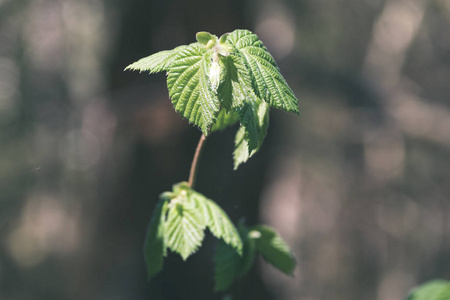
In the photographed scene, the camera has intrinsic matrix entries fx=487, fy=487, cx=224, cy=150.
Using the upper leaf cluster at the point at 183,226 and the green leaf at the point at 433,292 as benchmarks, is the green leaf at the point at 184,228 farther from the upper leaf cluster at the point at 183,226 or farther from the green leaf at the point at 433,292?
the green leaf at the point at 433,292

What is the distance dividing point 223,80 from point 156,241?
43 cm

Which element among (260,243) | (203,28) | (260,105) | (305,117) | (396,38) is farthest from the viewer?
(305,117)

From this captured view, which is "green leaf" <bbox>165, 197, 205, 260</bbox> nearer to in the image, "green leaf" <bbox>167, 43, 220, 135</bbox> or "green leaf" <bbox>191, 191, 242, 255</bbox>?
"green leaf" <bbox>191, 191, 242, 255</bbox>

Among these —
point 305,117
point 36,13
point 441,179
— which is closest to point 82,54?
point 36,13

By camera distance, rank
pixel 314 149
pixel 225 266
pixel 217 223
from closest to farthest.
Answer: pixel 217 223, pixel 225 266, pixel 314 149

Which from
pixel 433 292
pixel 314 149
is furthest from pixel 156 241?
pixel 314 149

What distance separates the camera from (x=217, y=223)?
1025 mm

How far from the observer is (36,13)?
20.1 feet

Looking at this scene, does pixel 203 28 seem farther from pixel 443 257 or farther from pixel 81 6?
pixel 443 257

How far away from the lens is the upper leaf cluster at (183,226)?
3.33ft

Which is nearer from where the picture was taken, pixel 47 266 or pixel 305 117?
pixel 47 266

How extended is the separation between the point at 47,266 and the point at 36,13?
3403mm

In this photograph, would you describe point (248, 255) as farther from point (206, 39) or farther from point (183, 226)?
point (206, 39)

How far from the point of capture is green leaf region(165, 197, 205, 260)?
1008 millimetres
